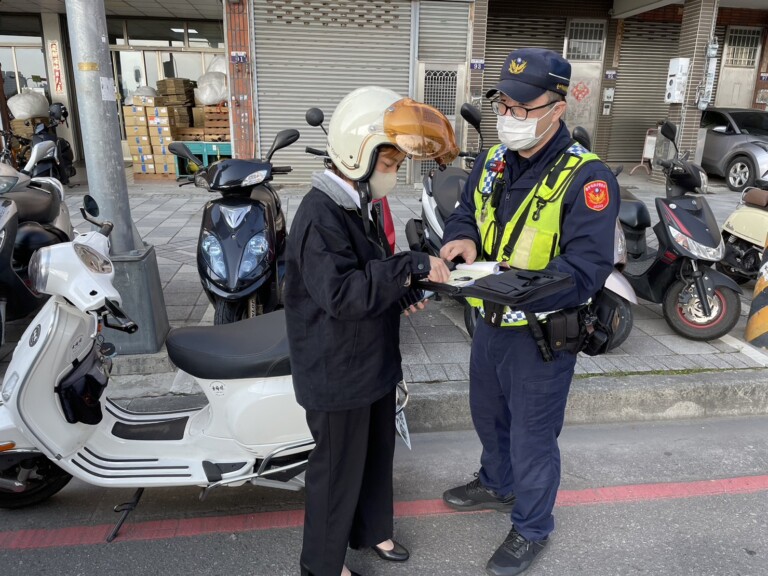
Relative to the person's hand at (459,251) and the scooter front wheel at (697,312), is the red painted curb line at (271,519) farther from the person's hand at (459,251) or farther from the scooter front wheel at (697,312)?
the scooter front wheel at (697,312)

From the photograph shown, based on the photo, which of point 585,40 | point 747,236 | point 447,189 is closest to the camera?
point 447,189

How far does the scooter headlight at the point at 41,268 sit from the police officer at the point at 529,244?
1.48 m

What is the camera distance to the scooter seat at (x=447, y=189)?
4.57 m

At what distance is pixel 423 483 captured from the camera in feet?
9.86

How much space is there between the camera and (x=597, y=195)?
2049 millimetres

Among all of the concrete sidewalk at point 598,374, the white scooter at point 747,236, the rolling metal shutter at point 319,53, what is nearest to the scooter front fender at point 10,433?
the concrete sidewalk at point 598,374

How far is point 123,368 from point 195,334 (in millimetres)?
1504

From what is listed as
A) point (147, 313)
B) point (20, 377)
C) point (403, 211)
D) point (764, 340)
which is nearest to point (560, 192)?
point (20, 377)

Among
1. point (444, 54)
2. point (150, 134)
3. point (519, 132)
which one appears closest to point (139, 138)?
point (150, 134)

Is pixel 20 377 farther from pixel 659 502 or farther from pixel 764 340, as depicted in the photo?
pixel 764 340

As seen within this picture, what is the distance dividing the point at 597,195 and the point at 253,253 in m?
2.17

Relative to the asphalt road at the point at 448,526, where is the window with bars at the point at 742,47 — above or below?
above

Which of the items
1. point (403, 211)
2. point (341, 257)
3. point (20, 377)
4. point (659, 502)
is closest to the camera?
point (341, 257)

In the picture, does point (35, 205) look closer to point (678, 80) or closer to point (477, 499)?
point (477, 499)
